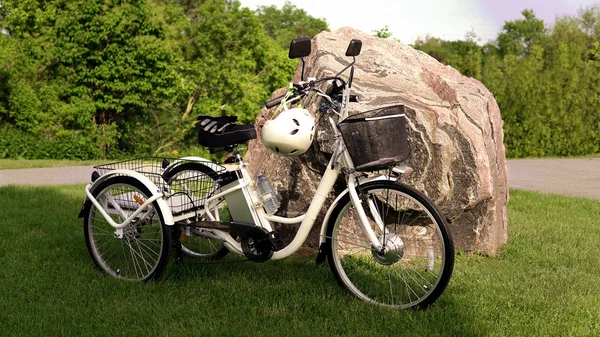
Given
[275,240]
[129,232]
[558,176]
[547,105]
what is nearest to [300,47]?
[275,240]

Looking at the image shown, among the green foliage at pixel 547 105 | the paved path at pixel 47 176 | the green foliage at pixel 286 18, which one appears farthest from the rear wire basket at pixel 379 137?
the green foliage at pixel 286 18

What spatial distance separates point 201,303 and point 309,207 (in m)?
0.91

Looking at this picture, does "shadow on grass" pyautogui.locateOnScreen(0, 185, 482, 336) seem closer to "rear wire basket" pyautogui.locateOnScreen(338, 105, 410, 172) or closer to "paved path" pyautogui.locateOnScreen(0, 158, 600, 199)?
"rear wire basket" pyautogui.locateOnScreen(338, 105, 410, 172)

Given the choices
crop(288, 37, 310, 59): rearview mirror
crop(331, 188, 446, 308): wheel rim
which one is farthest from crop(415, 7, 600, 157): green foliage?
crop(288, 37, 310, 59): rearview mirror

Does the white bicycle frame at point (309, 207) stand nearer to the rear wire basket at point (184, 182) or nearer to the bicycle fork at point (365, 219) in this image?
the bicycle fork at point (365, 219)

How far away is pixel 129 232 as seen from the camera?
4.73m

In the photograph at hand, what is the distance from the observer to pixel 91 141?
57.7ft

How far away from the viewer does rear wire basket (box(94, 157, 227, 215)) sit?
463 cm

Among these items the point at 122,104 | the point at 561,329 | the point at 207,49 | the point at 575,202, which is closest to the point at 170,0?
the point at 207,49

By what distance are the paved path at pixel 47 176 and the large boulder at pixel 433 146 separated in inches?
226

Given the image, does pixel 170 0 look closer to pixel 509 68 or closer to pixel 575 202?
pixel 509 68

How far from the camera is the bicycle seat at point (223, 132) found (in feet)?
14.1

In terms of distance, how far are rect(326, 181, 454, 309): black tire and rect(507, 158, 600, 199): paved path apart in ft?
17.9

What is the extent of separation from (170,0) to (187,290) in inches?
1030
